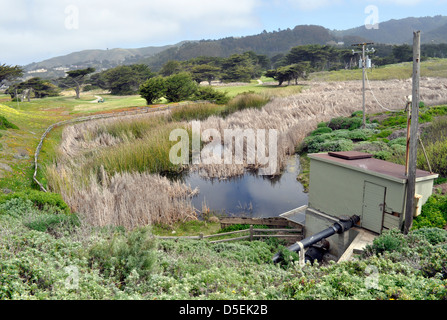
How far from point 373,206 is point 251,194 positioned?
627 centimetres

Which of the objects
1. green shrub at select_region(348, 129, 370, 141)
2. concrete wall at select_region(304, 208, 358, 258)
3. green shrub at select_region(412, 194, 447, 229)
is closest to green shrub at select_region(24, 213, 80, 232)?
concrete wall at select_region(304, 208, 358, 258)

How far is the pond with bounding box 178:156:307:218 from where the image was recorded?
1237 centimetres

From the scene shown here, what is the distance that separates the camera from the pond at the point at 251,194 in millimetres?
12367

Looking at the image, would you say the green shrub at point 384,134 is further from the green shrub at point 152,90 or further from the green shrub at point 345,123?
the green shrub at point 152,90

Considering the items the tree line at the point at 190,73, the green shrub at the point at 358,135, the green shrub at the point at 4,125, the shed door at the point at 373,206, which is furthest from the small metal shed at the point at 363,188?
the tree line at the point at 190,73

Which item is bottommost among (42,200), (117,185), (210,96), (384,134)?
(117,185)

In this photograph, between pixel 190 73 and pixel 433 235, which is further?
pixel 190 73

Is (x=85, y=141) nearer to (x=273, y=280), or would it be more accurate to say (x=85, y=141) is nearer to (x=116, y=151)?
(x=116, y=151)

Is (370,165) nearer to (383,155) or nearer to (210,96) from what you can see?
(383,155)

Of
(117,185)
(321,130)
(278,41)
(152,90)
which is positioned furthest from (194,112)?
(278,41)

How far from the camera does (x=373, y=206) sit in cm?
811

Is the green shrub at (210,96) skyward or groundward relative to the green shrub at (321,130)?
skyward

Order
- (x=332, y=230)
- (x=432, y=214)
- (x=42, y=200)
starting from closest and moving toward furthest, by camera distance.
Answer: (x=432, y=214), (x=332, y=230), (x=42, y=200)

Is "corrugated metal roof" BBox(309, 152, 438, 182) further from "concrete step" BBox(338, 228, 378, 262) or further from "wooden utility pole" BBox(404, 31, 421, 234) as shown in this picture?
"concrete step" BBox(338, 228, 378, 262)
